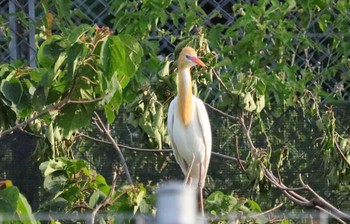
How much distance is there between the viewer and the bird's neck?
3440 mm

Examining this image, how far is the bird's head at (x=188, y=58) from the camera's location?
3318mm

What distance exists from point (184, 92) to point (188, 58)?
6.9 inches

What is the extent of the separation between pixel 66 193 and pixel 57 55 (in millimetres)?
692

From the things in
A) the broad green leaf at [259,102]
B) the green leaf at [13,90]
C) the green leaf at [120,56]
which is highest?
the green leaf at [120,56]

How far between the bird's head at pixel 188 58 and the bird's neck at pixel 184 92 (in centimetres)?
5

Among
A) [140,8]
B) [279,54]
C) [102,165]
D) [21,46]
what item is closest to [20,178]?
[102,165]

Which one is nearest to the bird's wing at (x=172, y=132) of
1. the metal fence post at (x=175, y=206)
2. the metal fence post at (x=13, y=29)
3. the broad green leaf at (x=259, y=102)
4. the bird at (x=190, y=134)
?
the bird at (x=190, y=134)

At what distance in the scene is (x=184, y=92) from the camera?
137 inches

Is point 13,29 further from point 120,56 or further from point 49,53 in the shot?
point 120,56

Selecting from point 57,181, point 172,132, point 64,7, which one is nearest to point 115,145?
point 172,132

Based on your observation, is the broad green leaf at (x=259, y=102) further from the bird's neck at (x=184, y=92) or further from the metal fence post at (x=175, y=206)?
the metal fence post at (x=175, y=206)

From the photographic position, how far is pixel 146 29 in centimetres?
411

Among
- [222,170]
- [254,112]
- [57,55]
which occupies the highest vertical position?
[57,55]

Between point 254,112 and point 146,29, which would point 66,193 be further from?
point 146,29
